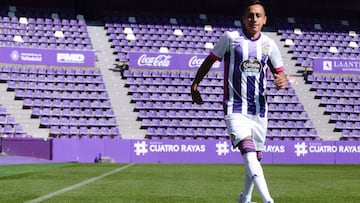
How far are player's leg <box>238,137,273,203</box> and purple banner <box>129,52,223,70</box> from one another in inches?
1176

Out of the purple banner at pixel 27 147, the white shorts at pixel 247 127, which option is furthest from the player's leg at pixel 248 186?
the purple banner at pixel 27 147

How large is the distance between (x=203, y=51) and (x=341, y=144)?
10937 millimetres

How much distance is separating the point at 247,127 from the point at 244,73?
0.55 meters

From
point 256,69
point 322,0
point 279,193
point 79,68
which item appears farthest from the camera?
point 322,0

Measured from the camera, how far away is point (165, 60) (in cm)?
3594

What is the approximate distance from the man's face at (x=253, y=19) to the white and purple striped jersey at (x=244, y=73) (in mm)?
87

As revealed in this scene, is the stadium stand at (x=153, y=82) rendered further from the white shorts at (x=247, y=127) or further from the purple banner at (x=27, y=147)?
the white shorts at (x=247, y=127)

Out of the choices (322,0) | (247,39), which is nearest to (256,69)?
(247,39)

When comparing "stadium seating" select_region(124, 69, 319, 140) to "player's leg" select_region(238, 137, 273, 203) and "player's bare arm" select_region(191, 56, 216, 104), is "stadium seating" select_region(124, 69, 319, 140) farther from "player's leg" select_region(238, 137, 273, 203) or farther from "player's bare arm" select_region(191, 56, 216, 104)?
"player's leg" select_region(238, 137, 273, 203)

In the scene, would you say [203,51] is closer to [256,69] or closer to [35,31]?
[35,31]

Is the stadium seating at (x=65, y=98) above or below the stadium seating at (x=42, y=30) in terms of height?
below

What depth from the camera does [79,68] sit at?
3478 cm

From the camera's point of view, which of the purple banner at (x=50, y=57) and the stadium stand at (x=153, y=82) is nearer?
the stadium stand at (x=153, y=82)

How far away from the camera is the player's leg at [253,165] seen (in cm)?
563
